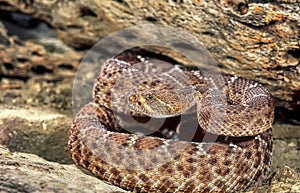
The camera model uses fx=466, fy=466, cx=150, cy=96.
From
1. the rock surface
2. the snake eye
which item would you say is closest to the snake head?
the snake eye

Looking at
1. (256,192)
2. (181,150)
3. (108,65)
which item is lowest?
(256,192)

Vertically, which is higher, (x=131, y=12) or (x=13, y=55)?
(x=131, y=12)

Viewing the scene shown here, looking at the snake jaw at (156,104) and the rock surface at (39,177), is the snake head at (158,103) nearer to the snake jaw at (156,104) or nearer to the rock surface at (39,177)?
the snake jaw at (156,104)

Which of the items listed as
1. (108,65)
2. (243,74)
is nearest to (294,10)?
(243,74)

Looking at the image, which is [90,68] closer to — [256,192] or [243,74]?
[243,74]

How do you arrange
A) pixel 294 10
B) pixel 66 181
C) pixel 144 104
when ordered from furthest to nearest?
1. pixel 144 104
2. pixel 294 10
3. pixel 66 181

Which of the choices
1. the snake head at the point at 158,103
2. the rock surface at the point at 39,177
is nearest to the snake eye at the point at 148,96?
the snake head at the point at 158,103
